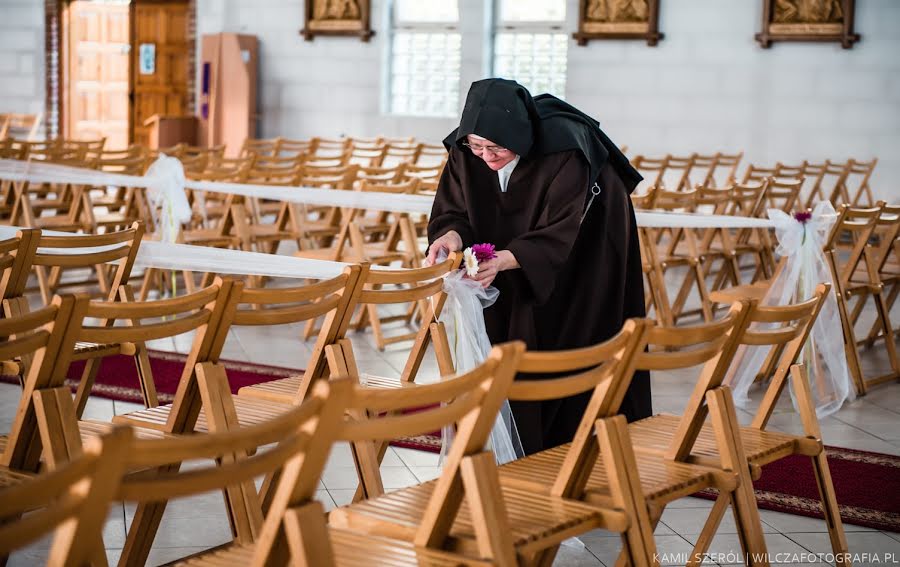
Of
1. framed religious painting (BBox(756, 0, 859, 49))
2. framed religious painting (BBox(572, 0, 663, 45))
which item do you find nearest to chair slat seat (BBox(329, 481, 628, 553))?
framed religious painting (BBox(756, 0, 859, 49))

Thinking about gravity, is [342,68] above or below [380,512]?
above

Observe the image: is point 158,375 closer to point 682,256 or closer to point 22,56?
point 682,256

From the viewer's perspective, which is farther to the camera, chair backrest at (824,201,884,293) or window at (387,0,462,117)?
window at (387,0,462,117)

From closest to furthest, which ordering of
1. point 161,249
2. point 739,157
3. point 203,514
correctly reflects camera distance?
point 203,514 → point 161,249 → point 739,157

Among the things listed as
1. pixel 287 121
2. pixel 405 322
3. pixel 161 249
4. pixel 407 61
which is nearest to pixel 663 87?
pixel 407 61

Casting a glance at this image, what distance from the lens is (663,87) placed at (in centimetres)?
1398

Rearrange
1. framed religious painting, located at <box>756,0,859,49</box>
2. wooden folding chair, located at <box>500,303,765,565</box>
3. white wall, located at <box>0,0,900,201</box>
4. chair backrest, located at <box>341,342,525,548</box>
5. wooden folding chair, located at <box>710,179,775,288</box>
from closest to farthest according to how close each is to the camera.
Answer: chair backrest, located at <box>341,342,525,548</box> → wooden folding chair, located at <box>500,303,765,565</box> → wooden folding chair, located at <box>710,179,775,288</box> → framed religious painting, located at <box>756,0,859,49</box> → white wall, located at <box>0,0,900,201</box>

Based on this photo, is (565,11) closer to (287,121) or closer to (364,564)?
(287,121)

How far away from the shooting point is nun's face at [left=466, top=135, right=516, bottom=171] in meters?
3.93

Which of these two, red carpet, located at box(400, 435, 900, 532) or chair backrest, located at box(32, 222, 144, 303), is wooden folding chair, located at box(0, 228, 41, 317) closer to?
chair backrest, located at box(32, 222, 144, 303)

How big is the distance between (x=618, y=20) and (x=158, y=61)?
7.36m

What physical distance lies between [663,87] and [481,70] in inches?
92.2

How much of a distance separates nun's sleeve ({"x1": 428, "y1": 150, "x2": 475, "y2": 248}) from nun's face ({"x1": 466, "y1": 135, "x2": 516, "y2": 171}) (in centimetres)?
26

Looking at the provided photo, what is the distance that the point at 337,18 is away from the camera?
1577cm
